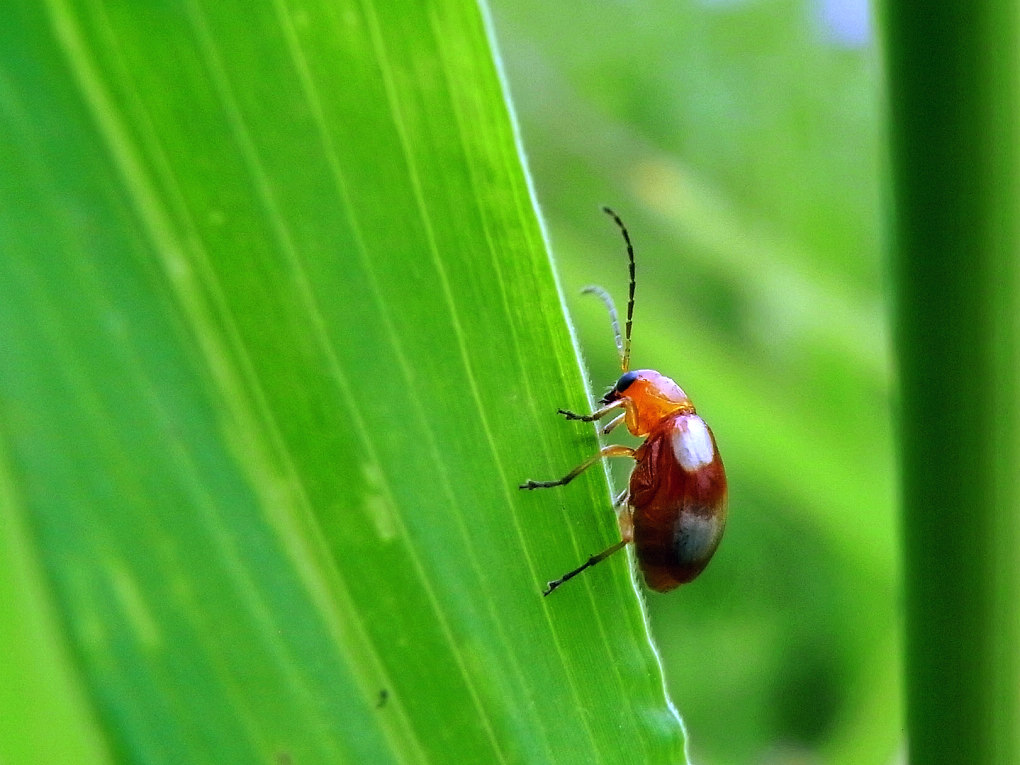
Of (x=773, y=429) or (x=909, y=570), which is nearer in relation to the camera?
(x=909, y=570)

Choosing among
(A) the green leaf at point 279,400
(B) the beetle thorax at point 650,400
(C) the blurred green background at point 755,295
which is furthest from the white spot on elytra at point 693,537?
(C) the blurred green background at point 755,295

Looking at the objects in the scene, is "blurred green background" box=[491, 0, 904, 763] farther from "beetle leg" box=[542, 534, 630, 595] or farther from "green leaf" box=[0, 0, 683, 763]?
"green leaf" box=[0, 0, 683, 763]

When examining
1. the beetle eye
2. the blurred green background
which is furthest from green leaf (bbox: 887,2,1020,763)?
the blurred green background

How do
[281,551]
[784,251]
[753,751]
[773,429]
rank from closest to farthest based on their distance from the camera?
[281,551] < [773,429] < [753,751] < [784,251]

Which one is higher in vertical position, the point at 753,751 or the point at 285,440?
the point at 285,440

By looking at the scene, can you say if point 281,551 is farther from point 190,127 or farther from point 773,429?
point 773,429

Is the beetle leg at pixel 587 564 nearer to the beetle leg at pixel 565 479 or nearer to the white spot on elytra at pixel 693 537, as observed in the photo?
the beetle leg at pixel 565 479

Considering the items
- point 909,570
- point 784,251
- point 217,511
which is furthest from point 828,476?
point 217,511
